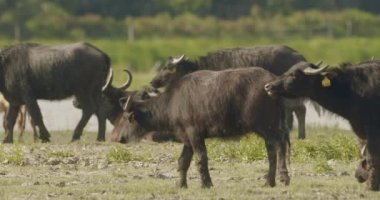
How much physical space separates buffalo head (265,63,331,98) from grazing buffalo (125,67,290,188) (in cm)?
25

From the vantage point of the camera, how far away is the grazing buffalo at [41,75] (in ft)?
93.1

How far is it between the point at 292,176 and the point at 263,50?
286 inches

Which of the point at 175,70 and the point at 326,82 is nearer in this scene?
the point at 326,82

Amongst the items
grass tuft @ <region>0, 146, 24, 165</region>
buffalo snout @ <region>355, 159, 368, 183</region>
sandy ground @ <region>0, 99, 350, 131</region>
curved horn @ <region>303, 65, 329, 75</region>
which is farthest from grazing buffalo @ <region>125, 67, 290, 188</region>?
sandy ground @ <region>0, 99, 350, 131</region>

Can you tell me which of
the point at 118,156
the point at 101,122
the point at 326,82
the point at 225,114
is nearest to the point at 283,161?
the point at 225,114

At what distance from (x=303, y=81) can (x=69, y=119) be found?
17.9m

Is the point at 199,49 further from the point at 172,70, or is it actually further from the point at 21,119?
the point at 172,70

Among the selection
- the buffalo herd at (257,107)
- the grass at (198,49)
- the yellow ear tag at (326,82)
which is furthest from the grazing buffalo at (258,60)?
the grass at (198,49)

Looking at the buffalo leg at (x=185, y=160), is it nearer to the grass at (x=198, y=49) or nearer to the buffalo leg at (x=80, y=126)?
the buffalo leg at (x=80, y=126)

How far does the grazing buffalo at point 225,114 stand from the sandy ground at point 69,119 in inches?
453

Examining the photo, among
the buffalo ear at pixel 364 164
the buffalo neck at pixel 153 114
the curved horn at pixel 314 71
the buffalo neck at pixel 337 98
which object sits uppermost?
the curved horn at pixel 314 71

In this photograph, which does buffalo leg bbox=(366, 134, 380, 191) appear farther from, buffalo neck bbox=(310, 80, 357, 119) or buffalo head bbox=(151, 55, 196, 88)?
buffalo head bbox=(151, 55, 196, 88)

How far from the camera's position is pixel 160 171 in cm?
2208

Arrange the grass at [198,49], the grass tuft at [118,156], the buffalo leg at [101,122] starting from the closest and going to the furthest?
the grass tuft at [118,156]
the buffalo leg at [101,122]
the grass at [198,49]
